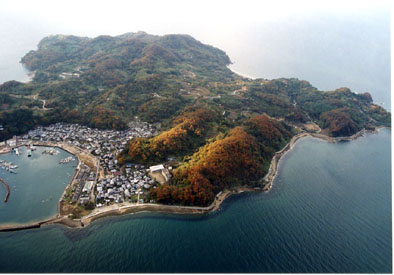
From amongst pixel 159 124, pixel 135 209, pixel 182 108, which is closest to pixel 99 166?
pixel 135 209

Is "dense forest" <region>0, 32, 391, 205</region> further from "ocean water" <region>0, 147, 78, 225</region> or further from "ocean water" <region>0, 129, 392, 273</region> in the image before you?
"ocean water" <region>0, 147, 78, 225</region>

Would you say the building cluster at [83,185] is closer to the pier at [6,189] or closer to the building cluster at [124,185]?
the building cluster at [124,185]

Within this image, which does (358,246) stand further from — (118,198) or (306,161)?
(118,198)

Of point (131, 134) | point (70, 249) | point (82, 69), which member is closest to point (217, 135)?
point (131, 134)

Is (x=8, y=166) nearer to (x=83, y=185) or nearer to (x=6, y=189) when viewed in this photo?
(x=6, y=189)

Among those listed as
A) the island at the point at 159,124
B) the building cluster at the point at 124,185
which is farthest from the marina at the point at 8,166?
the building cluster at the point at 124,185
